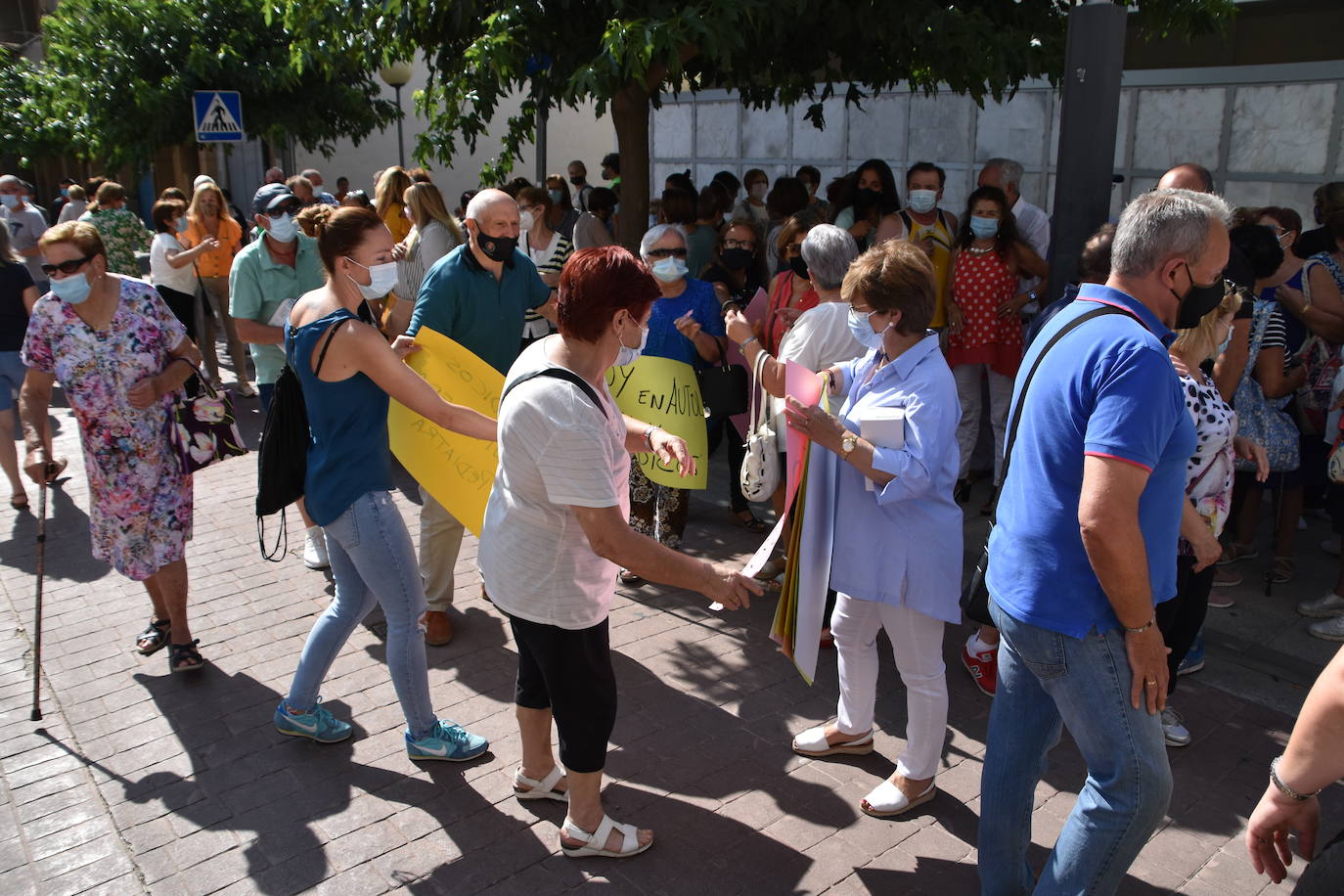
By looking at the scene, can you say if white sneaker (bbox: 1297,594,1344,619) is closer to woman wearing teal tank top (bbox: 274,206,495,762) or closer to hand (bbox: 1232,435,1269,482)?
hand (bbox: 1232,435,1269,482)

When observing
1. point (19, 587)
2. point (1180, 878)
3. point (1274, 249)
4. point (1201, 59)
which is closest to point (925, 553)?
point (1180, 878)

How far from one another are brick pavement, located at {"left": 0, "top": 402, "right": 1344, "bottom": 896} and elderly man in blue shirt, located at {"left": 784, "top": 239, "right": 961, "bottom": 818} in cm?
39

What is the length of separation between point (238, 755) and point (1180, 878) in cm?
343

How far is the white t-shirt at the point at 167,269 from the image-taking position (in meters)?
9.58

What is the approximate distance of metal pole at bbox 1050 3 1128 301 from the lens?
13.8 ft

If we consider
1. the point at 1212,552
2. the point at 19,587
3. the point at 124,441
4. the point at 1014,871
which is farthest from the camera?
the point at 19,587

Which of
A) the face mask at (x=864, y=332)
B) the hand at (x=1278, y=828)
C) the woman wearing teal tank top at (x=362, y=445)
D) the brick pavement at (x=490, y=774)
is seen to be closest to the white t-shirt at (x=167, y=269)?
the brick pavement at (x=490, y=774)

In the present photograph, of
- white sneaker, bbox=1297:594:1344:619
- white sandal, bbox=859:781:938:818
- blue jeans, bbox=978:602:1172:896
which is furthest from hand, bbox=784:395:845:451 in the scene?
white sneaker, bbox=1297:594:1344:619

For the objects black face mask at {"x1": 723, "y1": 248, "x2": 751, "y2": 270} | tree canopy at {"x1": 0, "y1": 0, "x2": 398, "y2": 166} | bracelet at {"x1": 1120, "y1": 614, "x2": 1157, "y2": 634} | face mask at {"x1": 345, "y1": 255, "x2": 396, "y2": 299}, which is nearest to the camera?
bracelet at {"x1": 1120, "y1": 614, "x2": 1157, "y2": 634}

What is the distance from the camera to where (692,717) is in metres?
4.49

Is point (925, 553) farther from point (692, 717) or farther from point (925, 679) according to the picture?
point (692, 717)

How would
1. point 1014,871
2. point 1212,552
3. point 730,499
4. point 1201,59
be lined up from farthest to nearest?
1. point 1201,59
2. point 730,499
3. point 1212,552
4. point 1014,871

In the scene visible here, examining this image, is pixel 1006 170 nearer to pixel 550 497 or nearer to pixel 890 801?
pixel 890 801

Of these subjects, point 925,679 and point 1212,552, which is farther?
point 925,679
